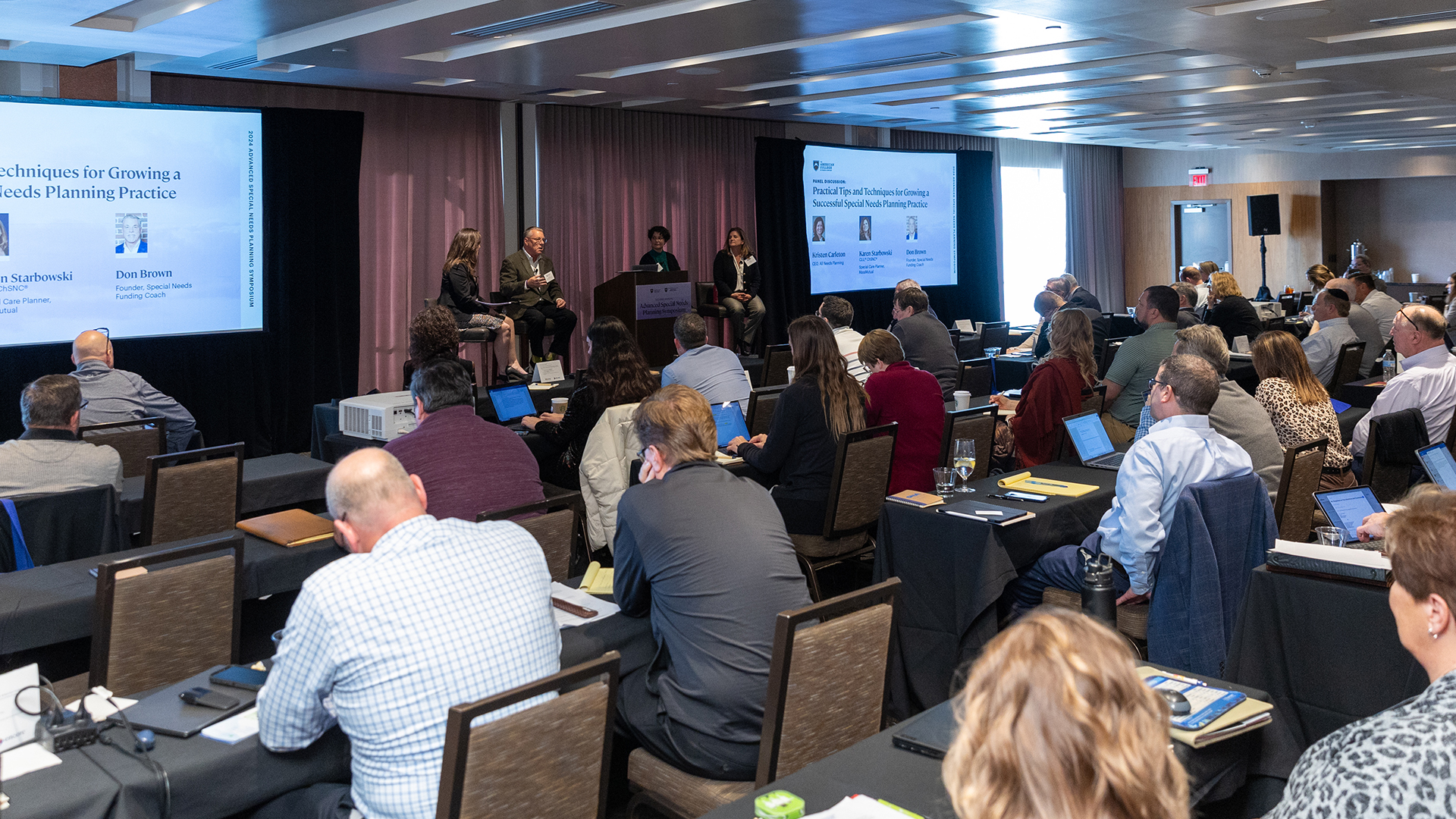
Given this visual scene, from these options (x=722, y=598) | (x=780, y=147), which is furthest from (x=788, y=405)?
(x=780, y=147)

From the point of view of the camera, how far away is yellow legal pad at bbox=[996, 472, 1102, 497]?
163 inches

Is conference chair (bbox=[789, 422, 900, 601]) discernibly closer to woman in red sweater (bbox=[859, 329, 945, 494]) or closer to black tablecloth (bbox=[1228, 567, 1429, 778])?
woman in red sweater (bbox=[859, 329, 945, 494])

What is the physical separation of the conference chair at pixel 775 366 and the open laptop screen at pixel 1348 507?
18.1 ft

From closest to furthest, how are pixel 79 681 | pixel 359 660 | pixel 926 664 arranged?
pixel 359 660 < pixel 79 681 < pixel 926 664

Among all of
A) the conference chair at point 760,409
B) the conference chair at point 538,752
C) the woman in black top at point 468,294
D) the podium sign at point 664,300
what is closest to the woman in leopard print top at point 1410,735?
the conference chair at point 538,752

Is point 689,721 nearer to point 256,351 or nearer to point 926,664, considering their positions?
point 926,664

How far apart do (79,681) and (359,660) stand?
5.51 feet

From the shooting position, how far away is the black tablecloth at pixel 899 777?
1.84 meters

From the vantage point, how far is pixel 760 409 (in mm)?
6090

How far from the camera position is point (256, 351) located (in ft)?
28.0

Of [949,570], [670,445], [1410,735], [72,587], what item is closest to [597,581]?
[670,445]

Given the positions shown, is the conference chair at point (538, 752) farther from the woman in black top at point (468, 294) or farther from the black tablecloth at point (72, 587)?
the woman in black top at point (468, 294)

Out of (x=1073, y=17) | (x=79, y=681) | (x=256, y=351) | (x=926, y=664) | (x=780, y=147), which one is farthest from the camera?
(x=780, y=147)

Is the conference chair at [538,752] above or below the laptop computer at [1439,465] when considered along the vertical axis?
below
